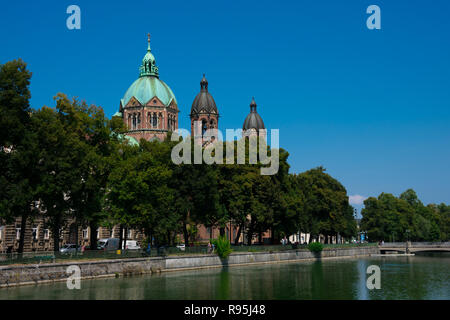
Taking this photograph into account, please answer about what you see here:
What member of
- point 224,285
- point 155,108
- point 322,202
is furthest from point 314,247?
point 155,108

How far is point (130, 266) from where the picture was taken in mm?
48062

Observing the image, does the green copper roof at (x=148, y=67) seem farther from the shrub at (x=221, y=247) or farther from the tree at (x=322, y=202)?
the shrub at (x=221, y=247)

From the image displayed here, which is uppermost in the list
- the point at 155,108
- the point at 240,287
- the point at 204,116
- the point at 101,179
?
the point at 155,108

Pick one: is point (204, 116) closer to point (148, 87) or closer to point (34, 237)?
point (148, 87)

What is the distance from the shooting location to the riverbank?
37.7 metres

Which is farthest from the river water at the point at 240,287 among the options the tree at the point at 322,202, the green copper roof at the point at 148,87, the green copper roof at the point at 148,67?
the green copper roof at the point at 148,67

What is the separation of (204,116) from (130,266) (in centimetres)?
7289

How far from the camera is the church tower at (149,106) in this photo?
115 meters

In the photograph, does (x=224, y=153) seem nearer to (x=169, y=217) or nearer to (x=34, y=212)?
(x=169, y=217)

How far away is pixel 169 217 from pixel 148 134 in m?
60.2

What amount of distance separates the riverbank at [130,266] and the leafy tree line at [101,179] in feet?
13.6
